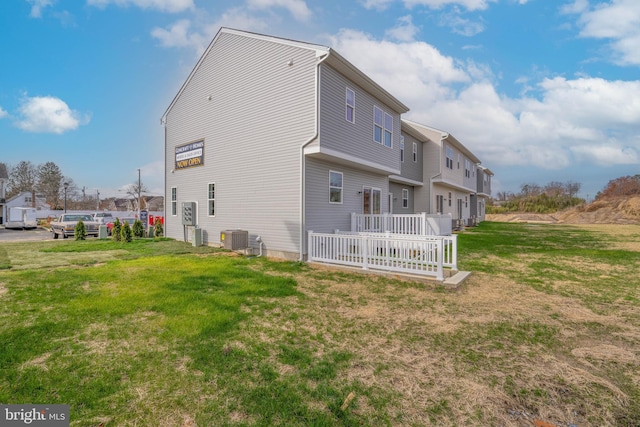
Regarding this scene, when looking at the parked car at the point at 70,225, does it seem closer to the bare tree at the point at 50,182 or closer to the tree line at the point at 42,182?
the tree line at the point at 42,182

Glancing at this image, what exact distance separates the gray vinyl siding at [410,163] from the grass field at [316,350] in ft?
37.4

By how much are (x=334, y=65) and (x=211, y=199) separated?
23.2 ft

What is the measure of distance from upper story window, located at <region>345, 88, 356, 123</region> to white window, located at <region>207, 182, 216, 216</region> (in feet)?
19.8

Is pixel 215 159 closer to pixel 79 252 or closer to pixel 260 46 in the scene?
pixel 260 46

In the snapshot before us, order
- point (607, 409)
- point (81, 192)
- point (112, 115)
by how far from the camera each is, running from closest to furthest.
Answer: point (607, 409), point (112, 115), point (81, 192)

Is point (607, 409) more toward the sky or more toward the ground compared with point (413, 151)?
more toward the ground

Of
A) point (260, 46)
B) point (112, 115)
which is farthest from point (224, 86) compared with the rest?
point (112, 115)

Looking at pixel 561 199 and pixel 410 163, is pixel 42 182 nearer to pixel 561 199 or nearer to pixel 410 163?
pixel 410 163

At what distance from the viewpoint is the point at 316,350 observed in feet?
11.5

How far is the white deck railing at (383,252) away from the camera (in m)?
7.17

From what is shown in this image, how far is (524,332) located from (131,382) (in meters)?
4.86

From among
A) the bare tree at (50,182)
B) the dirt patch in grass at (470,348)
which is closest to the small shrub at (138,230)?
the dirt patch in grass at (470,348)

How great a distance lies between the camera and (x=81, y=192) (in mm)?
58719

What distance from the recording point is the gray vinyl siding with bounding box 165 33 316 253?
9469mm
